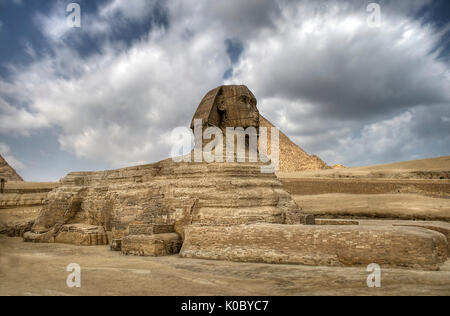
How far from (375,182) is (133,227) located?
1684 centimetres

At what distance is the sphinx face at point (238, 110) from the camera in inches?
310

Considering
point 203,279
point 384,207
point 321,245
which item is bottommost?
point 203,279

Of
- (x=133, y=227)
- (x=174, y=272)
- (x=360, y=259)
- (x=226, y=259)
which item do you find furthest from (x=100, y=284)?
(x=360, y=259)

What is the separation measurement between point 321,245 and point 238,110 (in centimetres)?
419

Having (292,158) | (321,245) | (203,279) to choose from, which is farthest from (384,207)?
(292,158)

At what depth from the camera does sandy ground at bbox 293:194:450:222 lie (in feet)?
37.8

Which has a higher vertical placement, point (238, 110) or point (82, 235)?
point (238, 110)

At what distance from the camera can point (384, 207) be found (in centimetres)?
1327

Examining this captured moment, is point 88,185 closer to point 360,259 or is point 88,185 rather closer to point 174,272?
point 174,272

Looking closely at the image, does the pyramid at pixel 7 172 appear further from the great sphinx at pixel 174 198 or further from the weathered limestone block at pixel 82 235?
the weathered limestone block at pixel 82 235

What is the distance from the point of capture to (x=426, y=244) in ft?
14.2

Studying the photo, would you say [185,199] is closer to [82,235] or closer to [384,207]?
[82,235]

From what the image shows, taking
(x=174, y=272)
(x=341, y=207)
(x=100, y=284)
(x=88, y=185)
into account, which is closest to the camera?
(x=100, y=284)

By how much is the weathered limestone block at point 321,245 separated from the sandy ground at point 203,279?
240mm
